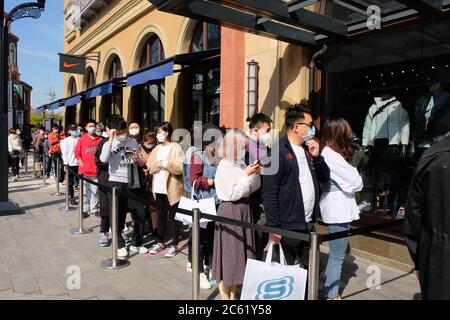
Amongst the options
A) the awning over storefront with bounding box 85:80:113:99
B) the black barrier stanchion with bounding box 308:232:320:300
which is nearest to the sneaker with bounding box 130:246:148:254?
the black barrier stanchion with bounding box 308:232:320:300

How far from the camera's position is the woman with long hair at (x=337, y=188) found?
11.3 feet

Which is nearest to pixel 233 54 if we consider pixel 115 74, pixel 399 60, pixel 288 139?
pixel 399 60

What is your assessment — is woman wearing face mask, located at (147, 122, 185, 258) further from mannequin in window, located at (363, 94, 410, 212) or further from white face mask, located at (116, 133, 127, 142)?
mannequin in window, located at (363, 94, 410, 212)

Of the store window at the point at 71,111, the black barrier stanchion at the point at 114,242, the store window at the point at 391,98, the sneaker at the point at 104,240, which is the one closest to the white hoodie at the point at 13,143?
the sneaker at the point at 104,240

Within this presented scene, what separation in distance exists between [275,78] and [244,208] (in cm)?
359

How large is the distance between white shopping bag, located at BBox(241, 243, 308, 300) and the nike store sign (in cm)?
1436

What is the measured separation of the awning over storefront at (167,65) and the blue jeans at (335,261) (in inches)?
206

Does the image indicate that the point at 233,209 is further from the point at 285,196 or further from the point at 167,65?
the point at 167,65

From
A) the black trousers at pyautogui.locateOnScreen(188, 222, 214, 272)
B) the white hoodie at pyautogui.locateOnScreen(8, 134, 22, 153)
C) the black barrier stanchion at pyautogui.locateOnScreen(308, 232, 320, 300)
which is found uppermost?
the white hoodie at pyautogui.locateOnScreen(8, 134, 22, 153)

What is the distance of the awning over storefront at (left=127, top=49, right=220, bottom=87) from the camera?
7.79 m

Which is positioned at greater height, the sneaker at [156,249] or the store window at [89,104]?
the store window at [89,104]

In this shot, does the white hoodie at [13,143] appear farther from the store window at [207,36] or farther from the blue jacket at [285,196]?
the blue jacket at [285,196]

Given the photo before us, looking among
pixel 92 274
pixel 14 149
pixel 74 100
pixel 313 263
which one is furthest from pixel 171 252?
pixel 74 100

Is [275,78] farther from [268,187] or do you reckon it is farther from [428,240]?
[428,240]
